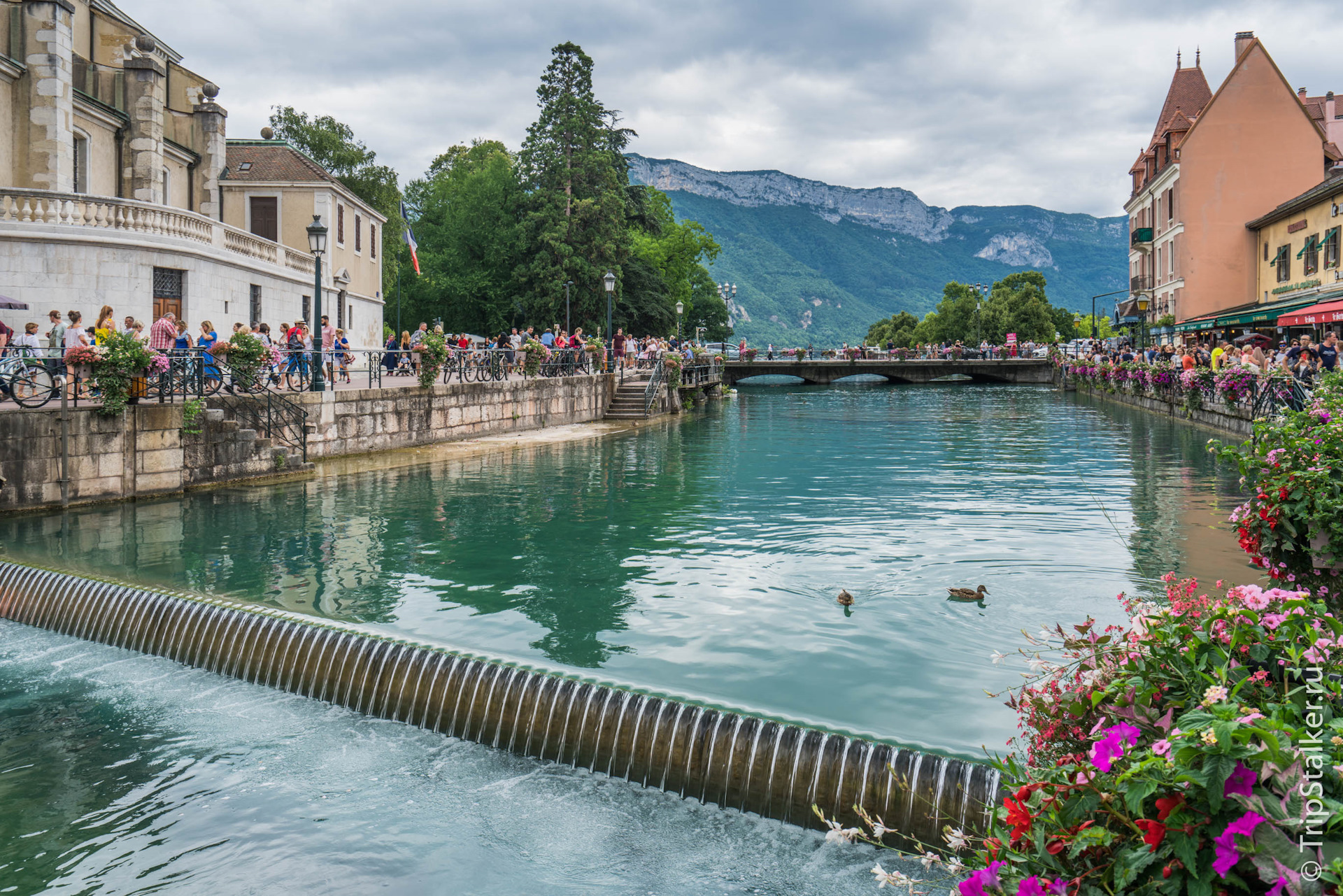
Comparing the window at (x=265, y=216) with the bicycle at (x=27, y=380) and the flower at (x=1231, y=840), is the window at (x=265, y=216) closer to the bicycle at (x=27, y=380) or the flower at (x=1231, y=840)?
the bicycle at (x=27, y=380)

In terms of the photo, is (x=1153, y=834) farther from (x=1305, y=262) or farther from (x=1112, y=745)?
(x=1305, y=262)

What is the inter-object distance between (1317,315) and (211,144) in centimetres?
3574

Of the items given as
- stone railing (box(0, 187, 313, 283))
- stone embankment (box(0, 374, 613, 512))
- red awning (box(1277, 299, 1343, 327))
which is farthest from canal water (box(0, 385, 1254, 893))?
stone railing (box(0, 187, 313, 283))

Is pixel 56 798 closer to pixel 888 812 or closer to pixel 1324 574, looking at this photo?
pixel 888 812

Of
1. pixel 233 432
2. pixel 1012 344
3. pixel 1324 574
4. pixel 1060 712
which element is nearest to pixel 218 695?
pixel 1060 712

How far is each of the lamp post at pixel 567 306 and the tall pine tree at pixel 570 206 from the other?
0.28m

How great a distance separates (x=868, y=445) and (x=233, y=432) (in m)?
16.3

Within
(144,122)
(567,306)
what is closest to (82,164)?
(144,122)

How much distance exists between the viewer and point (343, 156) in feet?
194

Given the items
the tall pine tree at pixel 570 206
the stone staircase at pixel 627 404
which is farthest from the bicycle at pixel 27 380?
the tall pine tree at pixel 570 206

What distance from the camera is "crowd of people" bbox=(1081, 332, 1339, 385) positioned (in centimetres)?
2288

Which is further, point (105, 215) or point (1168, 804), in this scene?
point (105, 215)

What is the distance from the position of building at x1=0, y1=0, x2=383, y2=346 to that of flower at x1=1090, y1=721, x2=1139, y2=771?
88.5 ft

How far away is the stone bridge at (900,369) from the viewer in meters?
74.7
